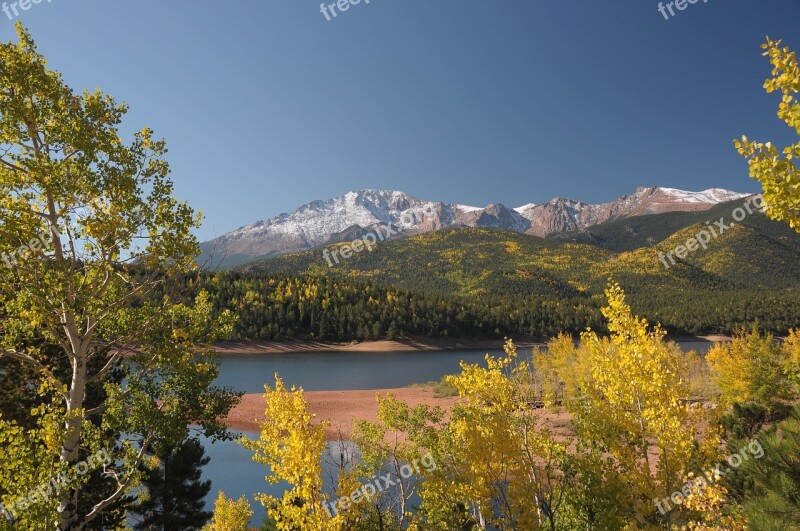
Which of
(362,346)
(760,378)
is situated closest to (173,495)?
(760,378)

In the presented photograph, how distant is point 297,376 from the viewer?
219 ft

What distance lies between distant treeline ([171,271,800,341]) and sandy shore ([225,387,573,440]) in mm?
50270

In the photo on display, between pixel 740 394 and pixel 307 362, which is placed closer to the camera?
pixel 740 394

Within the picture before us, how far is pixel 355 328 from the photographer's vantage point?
11319 cm

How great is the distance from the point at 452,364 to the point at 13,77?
79.8 m

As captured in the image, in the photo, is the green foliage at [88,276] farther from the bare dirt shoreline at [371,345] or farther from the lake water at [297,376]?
the bare dirt shoreline at [371,345]

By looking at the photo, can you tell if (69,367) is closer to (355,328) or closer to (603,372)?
(603,372)

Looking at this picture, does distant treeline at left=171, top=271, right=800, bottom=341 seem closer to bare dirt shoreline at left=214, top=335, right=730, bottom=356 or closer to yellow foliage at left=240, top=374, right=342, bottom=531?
bare dirt shoreline at left=214, top=335, right=730, bottom=356

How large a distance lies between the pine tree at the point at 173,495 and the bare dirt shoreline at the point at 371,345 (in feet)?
259

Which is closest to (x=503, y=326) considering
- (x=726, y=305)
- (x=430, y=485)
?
(x=726, y=305)

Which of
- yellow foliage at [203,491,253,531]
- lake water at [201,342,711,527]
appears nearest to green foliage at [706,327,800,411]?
yellow foliage at [203,491,253,531]

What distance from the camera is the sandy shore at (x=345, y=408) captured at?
125 ft

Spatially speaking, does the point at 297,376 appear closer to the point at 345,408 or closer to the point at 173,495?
the point at 345,408

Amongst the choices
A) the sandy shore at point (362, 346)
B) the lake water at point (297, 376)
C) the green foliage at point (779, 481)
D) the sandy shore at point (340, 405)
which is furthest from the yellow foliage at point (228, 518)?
the sandy shore at point (362, 346)
